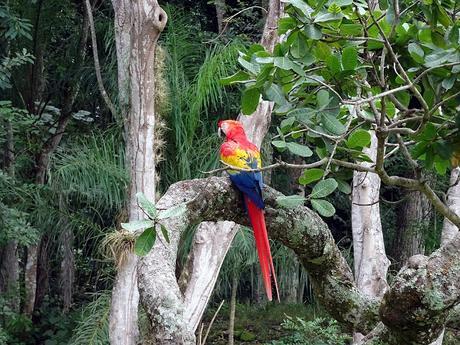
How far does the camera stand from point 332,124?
4.06 feet

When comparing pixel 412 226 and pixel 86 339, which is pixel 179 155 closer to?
pixel 86 339

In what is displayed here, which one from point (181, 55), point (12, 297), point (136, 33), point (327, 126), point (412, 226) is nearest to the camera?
point (327, 126)

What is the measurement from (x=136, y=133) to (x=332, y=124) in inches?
76.7

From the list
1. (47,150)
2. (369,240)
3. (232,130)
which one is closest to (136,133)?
(232,130)

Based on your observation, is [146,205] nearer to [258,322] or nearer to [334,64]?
[334,64]

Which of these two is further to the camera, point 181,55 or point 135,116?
point 181,55

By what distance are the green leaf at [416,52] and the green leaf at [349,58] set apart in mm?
114

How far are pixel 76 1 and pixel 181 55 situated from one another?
131 centimetres

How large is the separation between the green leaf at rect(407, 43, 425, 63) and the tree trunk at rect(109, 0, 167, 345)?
1880mm

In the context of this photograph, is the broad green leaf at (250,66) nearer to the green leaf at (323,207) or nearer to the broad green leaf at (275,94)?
the broad green leaf at (275,94)

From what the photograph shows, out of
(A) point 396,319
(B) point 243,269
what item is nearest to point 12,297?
(B) point 243,269

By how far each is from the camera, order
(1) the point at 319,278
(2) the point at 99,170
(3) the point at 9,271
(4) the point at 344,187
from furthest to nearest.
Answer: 1. (3) the point at 9,271
2. (2) the point at 99,170
3. (1) the point at 319,278
4. (4) the point at 344,187

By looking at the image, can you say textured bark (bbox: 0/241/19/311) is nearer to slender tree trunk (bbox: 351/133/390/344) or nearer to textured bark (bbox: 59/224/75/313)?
textured bark (bbox: 59/224/75/313)

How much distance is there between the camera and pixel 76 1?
501 centimetres
